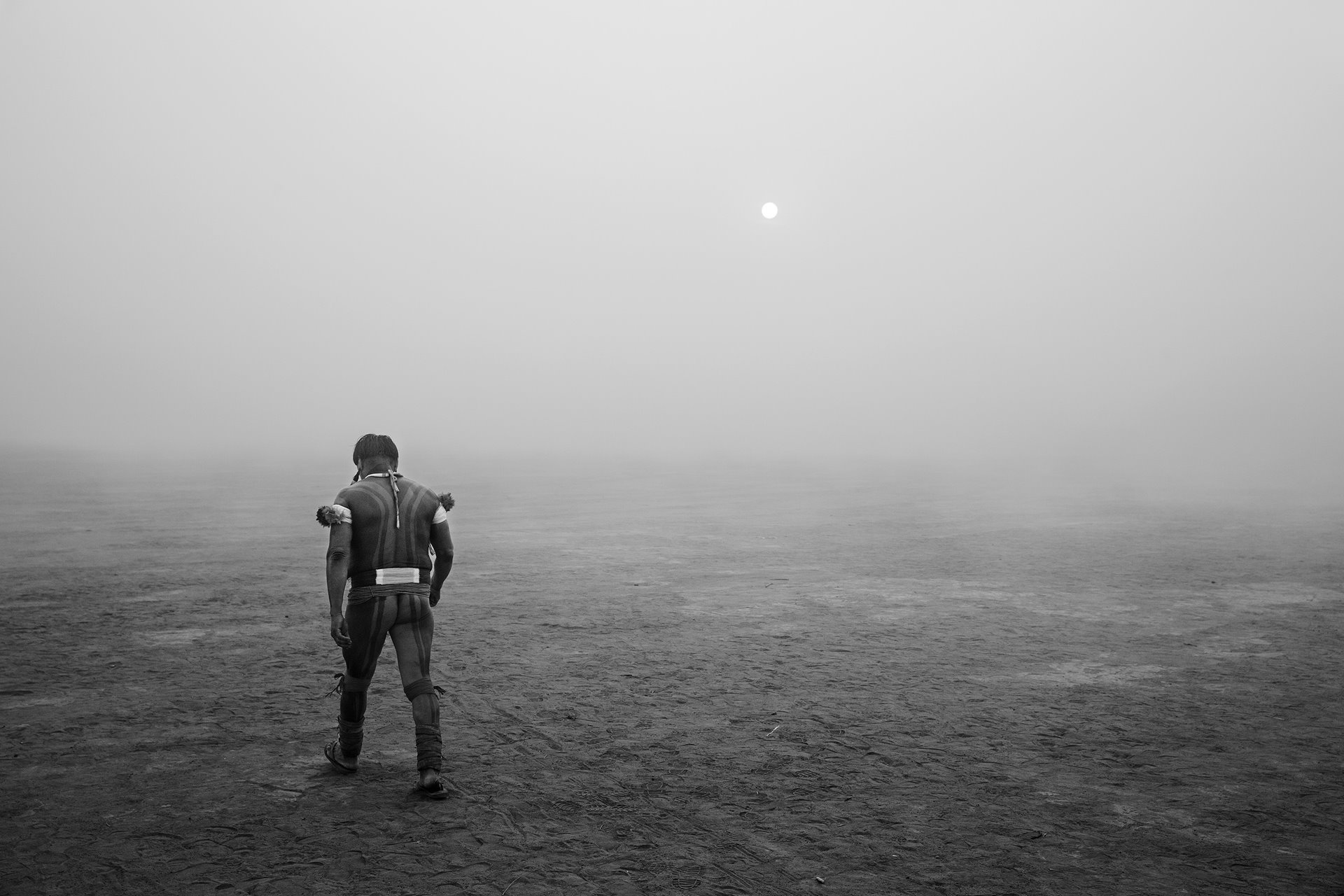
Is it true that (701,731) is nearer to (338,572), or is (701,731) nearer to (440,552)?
(440,552)

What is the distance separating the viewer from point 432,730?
5242 mm

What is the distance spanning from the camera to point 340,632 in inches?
205

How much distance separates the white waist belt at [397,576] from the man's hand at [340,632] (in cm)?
29

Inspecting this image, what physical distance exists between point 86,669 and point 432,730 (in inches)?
169

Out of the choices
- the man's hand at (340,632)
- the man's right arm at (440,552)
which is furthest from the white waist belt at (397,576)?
the man's hand at (340,632)

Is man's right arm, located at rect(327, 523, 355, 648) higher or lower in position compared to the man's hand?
higher

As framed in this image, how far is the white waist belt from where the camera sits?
5.41 m

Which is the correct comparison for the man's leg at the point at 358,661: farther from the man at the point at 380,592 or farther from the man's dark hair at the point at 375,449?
the man's dark hair at the point at 375,449

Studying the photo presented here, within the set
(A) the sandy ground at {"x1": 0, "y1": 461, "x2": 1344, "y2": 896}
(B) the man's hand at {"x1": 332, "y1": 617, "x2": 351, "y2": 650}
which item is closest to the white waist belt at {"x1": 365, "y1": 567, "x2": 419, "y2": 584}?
(B) the man's hand at {"x1": 332, "y1": 617, "x2": 351, "y2": 650}

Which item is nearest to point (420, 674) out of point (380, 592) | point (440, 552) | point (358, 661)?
point (358, 661)

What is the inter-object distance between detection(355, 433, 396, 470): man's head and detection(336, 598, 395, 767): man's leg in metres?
0.86

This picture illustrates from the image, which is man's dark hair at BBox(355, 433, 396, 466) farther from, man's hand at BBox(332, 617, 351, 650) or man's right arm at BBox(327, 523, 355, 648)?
man's hand at BBox(332, 617, 351, 650)

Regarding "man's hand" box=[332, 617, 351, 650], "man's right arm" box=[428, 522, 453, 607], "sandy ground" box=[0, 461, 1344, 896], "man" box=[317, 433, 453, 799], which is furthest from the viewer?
"man's right arm" box=[428, 522, 453, 607]

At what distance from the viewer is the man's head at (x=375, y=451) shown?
5.68 m
